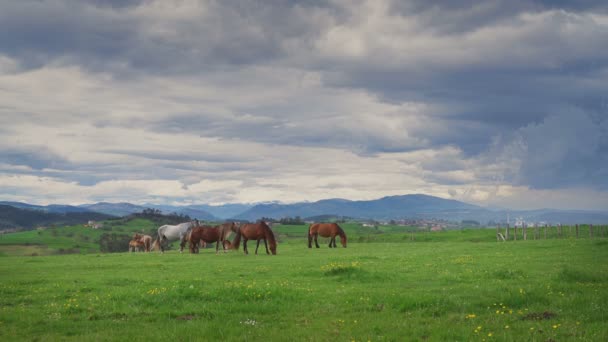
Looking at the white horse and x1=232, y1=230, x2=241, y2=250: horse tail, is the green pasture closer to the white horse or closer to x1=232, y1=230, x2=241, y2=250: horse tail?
x1=232, y1=230, x2=241, y2=250: horse tail

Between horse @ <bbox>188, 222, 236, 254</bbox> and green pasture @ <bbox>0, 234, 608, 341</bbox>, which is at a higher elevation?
horse @ <bbox>188, 222, 236, 254</bbox>

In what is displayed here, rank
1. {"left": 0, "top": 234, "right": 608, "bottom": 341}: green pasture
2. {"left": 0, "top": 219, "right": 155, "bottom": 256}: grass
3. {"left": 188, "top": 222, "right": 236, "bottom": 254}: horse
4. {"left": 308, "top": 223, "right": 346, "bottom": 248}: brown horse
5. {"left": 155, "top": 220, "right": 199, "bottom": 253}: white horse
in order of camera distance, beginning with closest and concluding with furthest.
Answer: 1. {"left": 0, "top": 234, "right": 608, "bottom": 341}: green pasture
2. {"left": 188, "top": 222, "right": 236, "bottom": 254}: horse
3. {"left": 155, "top": 220, "right": 199, "bottom": 253}: white horse
4. {"left": 308, "top": 223, "right": 346, "bottom": 248}: brown horse
5. {"left": 0, "top": 219, "right": 155, "bottom": 256}: grass

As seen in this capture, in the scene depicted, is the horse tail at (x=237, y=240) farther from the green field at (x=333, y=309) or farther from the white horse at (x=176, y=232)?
the green field at (x=333, y=309)

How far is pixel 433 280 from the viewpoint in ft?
71.5

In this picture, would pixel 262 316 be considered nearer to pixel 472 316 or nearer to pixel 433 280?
pixel 472 316

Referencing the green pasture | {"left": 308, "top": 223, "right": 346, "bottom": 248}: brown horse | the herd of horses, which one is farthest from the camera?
{"left": 308, "top": 223, "right": 346, "bottom": 248}: brown horse

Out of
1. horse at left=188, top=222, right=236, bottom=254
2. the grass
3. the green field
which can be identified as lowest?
the grass

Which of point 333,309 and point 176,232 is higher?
point 176,232

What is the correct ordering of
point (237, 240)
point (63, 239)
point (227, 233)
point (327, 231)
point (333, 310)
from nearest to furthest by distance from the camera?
1. point (333, 310)
2. point (237, 240)
3. point (227, 233)
4. point (327, 231)
5. point (63, 239)

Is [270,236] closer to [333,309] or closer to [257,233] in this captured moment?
[257,233]

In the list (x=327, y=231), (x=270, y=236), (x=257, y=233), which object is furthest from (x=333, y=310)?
(x=327, y=231)

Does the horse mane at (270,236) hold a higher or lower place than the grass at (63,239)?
higher

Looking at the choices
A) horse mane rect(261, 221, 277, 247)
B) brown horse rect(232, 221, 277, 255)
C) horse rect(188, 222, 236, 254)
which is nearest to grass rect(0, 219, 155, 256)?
horse rect(188, 222, 236, 254)

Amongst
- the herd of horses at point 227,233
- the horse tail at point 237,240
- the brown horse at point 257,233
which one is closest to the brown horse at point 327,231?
the herd of horses at point 227,233
